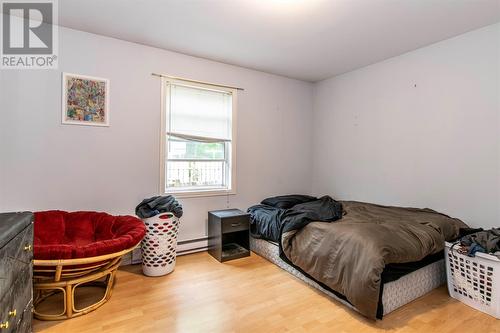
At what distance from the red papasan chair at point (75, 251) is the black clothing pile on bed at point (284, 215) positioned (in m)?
1.41

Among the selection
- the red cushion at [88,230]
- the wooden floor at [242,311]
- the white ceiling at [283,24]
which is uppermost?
the white ceiling at [283,24]

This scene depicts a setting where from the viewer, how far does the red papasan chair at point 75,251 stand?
5.86 feet

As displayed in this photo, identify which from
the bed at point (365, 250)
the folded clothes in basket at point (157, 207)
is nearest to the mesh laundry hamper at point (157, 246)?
the folded clothes in basket at point (157, 207)

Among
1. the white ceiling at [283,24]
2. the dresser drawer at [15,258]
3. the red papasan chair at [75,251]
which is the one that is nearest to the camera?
the dresser drawer at [15,258]

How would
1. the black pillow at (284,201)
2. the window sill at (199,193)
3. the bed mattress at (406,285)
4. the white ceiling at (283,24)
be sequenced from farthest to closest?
the black pillow at (284,201) < the window sill at (199,193) < the white ceiling at (283,24) < the bed mattress at (406,285)

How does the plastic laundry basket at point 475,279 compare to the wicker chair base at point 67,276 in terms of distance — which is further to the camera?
the plastic laundry basket at point 475,279

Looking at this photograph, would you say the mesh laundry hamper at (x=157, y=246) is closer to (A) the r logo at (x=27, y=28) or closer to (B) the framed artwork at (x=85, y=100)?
(B) the framed artwork at (x=85, y=100)

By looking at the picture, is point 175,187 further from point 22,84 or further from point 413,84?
point 413,84

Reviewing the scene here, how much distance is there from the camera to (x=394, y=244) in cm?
202

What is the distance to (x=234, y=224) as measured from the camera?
3119 millimetres

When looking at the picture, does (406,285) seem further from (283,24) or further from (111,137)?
(111,137)

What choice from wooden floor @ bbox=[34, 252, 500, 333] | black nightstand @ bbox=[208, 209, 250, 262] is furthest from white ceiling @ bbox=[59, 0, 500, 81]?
wooden floor @ bbox=[34, 252, 500, 333]

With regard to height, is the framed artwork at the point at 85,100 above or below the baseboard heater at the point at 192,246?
above

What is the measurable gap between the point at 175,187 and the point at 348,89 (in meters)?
2.86
